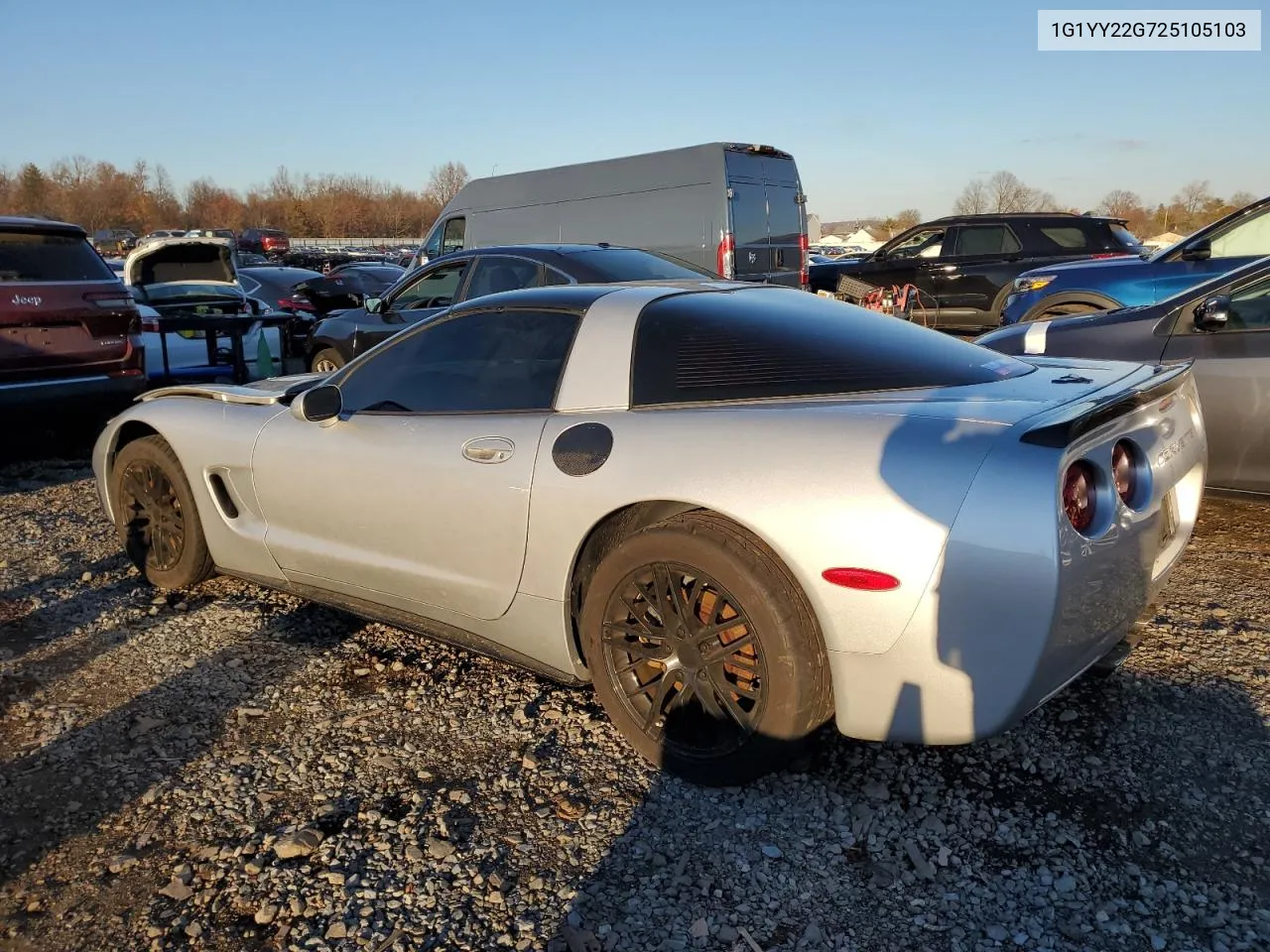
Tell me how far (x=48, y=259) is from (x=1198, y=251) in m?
8.48

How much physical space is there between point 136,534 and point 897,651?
3.65 m

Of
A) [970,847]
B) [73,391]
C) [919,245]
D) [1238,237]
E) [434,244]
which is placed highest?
[434,244]

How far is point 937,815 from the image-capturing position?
262 centimetres

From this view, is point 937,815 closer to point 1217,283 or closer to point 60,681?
point 60,681

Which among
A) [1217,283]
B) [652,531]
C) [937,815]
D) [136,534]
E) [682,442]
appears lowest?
[937,815]

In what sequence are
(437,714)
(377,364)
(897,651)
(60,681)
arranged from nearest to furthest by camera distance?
(897,651), (437,714), (60,681), (377,364)

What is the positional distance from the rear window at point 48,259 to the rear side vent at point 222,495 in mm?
3389

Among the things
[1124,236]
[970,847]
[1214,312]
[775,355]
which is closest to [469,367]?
[775,355]

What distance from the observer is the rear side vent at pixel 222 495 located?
13.3 feet

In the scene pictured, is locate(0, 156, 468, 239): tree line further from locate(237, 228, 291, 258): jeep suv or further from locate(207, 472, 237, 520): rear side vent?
locate(207, 472, 237, 520): rear side vent

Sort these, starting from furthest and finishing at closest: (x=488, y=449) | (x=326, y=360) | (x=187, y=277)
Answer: (x=187, y=277)
(x=326, y=360)
(x=488, y=449)

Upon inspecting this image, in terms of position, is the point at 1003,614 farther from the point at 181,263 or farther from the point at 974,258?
the point at 974,258

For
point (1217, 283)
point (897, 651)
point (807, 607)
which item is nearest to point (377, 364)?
point (807, 607)

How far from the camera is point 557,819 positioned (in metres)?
2.61
